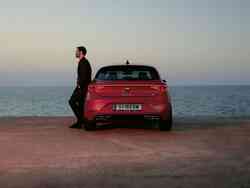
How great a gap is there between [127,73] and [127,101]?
1033 millimetres

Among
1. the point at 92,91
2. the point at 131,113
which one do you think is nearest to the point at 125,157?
the point at 131,113

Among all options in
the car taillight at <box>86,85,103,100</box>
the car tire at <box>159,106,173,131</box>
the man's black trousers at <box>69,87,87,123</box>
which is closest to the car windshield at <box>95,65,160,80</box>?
the car taillight at <box>86,85,103,100</box>

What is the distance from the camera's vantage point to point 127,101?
456 inches

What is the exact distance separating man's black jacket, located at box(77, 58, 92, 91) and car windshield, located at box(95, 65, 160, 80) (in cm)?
34

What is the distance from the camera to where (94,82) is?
39.0 ft

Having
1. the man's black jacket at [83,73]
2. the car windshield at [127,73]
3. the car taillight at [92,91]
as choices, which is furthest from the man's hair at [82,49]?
the car taillight at [92,91]

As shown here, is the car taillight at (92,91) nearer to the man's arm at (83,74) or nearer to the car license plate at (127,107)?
the car license plate at (127,107)

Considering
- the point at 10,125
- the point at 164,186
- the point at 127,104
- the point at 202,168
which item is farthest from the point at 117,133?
the point at 164,186

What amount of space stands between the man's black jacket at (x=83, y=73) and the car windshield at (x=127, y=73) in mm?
338

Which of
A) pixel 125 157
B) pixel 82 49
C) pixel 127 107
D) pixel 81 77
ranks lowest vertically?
pixel 125 157

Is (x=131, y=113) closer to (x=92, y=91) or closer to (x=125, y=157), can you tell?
(x=92, y=91)

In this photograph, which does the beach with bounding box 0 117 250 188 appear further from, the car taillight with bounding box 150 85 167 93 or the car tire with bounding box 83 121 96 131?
the car taillight with bounding box 150 85 167 93

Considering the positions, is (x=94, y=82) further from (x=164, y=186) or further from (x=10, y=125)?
(x=164, y=186)

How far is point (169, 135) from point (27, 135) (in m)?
3.07
